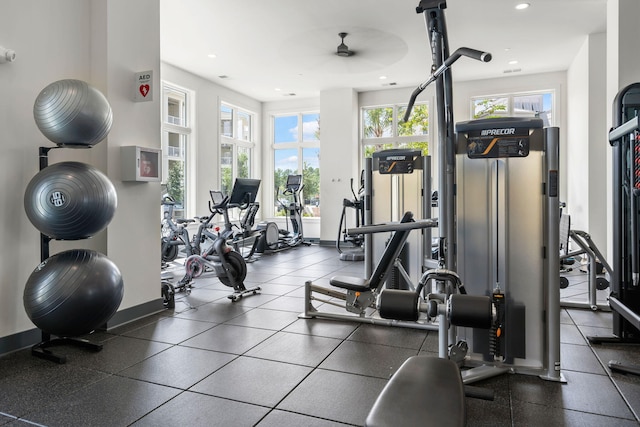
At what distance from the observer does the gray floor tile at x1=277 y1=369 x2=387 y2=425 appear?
217 cm

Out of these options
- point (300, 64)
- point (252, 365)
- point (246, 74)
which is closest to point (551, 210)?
point (252, 365)

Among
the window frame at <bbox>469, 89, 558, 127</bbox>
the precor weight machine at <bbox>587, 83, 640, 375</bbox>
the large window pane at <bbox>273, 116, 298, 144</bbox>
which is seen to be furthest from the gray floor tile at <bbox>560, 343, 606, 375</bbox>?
the large window pane at <bbox>273, 116, 298, 144</bbox>

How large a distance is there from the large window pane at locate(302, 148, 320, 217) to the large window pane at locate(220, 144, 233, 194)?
1987mm

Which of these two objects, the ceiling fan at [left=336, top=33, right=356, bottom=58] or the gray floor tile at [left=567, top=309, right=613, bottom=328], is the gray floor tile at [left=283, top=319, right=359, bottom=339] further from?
the ceiling fan at [left=336, top=33, right=356, bottom=58]

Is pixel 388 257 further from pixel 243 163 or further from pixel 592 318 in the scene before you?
pixel 243 163

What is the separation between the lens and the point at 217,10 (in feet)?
18.4

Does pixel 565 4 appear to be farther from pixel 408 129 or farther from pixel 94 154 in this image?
pixel 94 154

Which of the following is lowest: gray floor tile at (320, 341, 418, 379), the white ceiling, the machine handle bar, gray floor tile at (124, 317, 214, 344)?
gray floor tile at (320, 341, 418, 379)

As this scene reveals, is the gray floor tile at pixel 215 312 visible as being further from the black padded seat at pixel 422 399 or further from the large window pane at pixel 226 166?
the large window pane at pixel 226 166

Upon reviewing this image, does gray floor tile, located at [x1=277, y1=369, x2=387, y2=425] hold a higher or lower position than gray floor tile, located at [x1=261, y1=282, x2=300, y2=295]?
lower

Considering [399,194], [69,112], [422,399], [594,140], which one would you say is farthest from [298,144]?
[422,399]

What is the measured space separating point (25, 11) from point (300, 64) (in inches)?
207

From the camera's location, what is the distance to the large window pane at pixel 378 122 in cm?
1012

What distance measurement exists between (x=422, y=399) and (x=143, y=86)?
3572 millimetres
